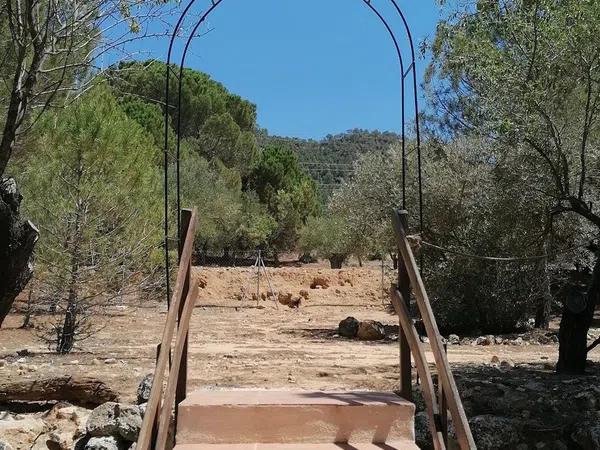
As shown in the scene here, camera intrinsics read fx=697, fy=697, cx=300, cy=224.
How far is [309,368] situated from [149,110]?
74.2 feet

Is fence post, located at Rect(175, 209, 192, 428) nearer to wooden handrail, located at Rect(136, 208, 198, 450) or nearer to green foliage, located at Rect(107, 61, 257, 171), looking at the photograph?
wooden handrail, located at Rect(136, 208, 198, 450)

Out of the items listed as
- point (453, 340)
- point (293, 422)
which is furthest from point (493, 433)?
point (453, 340)

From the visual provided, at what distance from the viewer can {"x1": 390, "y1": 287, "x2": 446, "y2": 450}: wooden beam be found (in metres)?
3.96

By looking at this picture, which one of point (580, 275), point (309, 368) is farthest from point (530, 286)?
point (309, 368)

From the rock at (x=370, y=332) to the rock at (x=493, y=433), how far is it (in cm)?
856

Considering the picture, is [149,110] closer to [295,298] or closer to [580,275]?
[295,298]

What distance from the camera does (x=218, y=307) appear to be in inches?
958

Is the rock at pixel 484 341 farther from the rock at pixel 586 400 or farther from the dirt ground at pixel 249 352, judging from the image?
the rock at pixel 586 400

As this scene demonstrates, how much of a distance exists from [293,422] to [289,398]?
0.97 feet

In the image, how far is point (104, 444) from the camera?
647cm

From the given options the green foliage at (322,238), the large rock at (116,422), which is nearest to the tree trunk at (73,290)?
the large rock at (116,422)

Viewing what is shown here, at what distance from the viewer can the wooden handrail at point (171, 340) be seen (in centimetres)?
355

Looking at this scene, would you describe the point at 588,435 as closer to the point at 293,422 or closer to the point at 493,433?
the point at 493,433

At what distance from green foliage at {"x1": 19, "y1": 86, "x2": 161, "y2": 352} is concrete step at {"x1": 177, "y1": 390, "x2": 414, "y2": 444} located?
767 centimetres
